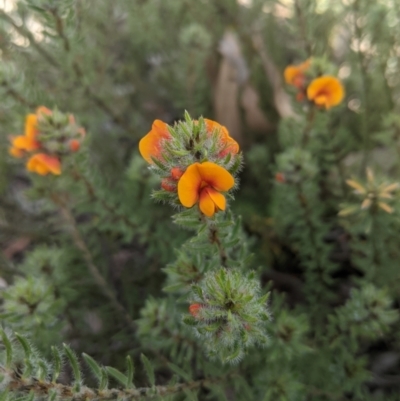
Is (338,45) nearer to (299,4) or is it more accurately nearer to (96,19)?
(299,4)

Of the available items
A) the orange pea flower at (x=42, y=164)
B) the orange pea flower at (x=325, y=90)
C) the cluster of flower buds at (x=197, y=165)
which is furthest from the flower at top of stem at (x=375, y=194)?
the orange pea flower at (x=42, y=164)

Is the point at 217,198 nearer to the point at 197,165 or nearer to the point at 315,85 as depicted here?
the point at 197,165

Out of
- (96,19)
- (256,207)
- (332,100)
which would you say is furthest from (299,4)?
(96,19)

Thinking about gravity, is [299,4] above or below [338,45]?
below

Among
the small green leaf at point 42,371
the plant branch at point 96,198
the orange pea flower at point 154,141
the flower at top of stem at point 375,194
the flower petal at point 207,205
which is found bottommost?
the small green leaf at point 42,371

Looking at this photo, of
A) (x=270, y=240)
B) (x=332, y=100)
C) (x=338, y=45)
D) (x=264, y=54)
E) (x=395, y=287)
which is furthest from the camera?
(x=338, y=45)

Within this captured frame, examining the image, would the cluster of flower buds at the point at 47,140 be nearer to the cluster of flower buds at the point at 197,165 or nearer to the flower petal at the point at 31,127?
the flower petal at the point at 31,127

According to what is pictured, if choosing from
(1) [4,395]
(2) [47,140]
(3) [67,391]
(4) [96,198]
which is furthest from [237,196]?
(1) [4,395]
